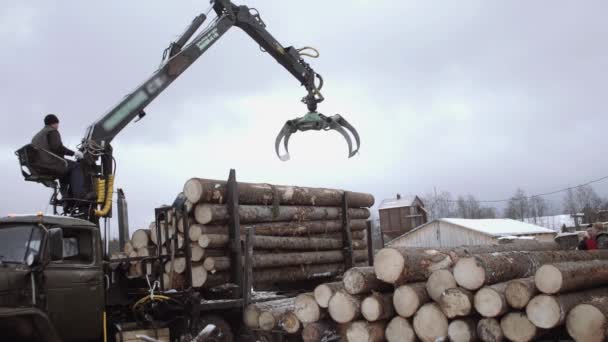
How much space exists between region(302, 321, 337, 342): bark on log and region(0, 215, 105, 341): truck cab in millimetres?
2636

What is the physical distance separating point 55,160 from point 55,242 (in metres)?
2.16

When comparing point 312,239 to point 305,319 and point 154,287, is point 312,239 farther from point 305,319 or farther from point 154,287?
point 154,287

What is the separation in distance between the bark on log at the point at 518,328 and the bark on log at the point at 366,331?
1.49 m

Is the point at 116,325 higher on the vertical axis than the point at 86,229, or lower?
lower

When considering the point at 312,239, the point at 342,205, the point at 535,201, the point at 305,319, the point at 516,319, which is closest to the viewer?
the point at 516,319

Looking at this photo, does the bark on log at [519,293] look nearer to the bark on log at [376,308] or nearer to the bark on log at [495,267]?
the bark on log at [495,267]

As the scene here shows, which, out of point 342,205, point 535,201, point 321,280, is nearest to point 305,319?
point 321,280

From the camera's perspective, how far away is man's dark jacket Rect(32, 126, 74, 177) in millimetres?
7617

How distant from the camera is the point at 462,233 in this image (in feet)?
119

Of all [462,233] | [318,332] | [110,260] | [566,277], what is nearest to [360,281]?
[318,332]

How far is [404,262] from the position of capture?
23.9 feet

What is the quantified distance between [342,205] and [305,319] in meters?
4.62

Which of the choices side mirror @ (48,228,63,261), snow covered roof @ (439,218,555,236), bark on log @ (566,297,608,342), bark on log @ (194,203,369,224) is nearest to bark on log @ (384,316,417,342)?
bark on log @ (566,297,608,342)

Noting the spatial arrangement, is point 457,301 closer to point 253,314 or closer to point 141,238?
point 253,314
